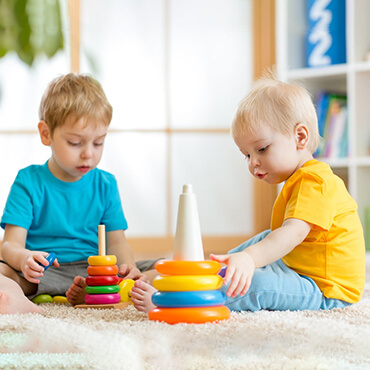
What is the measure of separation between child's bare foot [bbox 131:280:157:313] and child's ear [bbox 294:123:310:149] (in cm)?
44

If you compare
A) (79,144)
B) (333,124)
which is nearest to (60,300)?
(79,144)

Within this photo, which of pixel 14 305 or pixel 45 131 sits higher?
pixel 45 131

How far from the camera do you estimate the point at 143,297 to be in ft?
3.69

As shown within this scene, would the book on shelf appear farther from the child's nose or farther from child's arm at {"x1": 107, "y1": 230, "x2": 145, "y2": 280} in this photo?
the child's nose

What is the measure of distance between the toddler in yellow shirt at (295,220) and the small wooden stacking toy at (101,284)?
141 mm

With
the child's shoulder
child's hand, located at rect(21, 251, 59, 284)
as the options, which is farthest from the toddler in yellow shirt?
the child's shoulder

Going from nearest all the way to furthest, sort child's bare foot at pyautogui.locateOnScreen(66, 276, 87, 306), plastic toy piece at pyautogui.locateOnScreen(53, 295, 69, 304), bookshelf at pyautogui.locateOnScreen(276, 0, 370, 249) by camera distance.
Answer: child's bare foot at pyautogui.locateOnScreen(66, 276, 87, 306), plastic toy piece at pyautogui.locateOnScreen(53, 295, 69, 304), bookshelf at pyautogui.locateOnScreen(276, 0, 370, 249)

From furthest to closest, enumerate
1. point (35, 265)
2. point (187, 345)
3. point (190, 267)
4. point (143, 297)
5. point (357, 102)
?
point (357, 102) < point (35, 265) < point (143, 297) < point (190, 267) < point (187, 345)

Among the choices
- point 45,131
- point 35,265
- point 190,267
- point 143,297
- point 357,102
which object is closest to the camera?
point 190,267

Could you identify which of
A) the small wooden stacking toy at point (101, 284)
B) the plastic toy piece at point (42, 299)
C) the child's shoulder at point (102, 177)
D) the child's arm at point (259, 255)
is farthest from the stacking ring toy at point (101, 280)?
the child's shoulder at point (102, 177)

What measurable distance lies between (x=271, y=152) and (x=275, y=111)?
→ 0.09m

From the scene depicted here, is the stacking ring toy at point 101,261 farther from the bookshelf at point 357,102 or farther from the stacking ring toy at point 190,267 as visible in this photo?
the bookshelf at point 357,102

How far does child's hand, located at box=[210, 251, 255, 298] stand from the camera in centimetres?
97

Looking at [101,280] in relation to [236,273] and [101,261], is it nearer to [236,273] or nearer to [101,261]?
[101,261]
